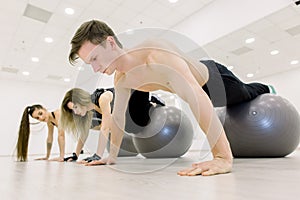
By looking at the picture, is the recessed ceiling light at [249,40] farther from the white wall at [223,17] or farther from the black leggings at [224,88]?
the black leggings at [224,88]

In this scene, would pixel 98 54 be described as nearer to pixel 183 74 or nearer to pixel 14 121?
pixel 183 74

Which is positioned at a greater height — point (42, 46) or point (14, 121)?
point (42, 46)

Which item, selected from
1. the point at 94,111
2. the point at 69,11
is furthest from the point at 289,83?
the point at 94,111

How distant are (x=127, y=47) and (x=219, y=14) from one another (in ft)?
9.61

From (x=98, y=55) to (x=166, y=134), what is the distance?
116cm

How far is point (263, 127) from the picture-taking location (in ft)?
5.01

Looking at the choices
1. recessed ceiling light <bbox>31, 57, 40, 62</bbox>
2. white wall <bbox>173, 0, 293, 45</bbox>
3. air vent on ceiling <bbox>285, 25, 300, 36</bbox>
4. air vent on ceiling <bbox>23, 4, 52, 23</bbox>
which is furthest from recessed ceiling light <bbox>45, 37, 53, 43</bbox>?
air vent on ceiling <bbox>285, 25, 300, 36</bbox>

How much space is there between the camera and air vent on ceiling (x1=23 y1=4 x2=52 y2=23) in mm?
3758

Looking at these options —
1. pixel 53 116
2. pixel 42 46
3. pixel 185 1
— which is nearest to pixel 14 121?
pixel 42 46

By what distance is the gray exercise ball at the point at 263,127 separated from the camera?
5.01 ft

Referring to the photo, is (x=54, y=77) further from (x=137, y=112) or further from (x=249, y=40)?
(x=137, y=112)

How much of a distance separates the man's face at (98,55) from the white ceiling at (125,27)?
2.94 meters

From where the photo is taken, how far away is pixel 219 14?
3.61 metres

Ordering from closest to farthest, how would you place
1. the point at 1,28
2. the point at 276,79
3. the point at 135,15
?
1. the point at 135,15
2. the point at 1,28
3. the point at 276,79
